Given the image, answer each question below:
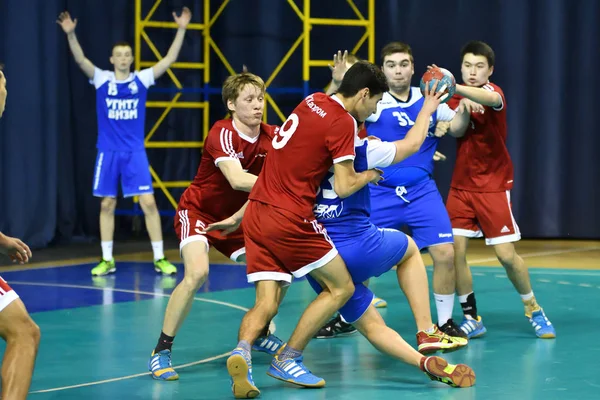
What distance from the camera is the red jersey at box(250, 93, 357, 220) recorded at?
209 inches

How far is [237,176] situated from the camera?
5.86 m

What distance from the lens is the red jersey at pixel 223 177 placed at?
20.0 feet

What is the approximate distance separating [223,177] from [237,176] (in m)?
0.33

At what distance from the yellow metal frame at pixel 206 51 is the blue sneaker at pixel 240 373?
22.4 ft

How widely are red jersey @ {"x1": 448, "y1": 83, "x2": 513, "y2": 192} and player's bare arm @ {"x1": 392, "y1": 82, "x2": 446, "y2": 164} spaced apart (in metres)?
1.33

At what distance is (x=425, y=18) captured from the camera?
13.0 metres

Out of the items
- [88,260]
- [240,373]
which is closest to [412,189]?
[240,373]

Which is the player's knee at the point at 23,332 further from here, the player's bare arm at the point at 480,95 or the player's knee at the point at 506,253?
the player's knee at the point at 506,253

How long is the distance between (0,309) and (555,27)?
30.8 feet

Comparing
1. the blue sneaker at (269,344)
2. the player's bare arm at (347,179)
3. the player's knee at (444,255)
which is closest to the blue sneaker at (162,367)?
the blue sneaker at (269,344)

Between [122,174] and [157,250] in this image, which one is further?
[122,174]

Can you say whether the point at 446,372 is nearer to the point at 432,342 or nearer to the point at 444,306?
the point at 432,342

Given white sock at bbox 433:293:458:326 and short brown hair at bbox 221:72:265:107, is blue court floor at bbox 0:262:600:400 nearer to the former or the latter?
white sock at bbox 433:293:458:326

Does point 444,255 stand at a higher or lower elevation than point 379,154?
lower
